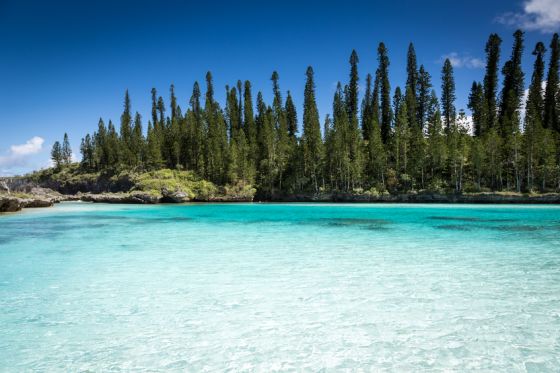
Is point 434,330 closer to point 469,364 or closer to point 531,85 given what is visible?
point 469,364

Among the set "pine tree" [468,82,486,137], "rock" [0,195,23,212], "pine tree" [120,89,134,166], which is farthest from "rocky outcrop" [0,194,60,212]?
"pine tree" [468,82,486,137]

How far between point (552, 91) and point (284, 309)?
74.6 meters

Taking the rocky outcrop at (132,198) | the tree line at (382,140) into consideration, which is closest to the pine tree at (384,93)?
the tree line at (382,140)

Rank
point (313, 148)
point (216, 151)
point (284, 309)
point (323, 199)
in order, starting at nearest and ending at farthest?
point (284, 309) < point (323, 199) < point (313, 148) < point (216, 151)

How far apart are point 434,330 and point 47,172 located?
122 metres

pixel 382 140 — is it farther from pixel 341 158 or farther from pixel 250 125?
pixel 250 125

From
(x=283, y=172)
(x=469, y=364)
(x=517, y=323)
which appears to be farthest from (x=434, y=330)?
(x=283, y=172)

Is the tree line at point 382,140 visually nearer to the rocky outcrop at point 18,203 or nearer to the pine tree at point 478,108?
the pine tree at point 478,108

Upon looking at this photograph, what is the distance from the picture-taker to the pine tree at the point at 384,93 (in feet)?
242

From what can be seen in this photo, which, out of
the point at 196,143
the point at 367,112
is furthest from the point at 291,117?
the point at 196,143

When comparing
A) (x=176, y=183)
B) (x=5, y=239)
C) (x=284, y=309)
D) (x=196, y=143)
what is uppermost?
(x=196, y=143)

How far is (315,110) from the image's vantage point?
7462 cm

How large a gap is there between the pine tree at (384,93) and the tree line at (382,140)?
224 millimetres

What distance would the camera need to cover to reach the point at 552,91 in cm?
6159
